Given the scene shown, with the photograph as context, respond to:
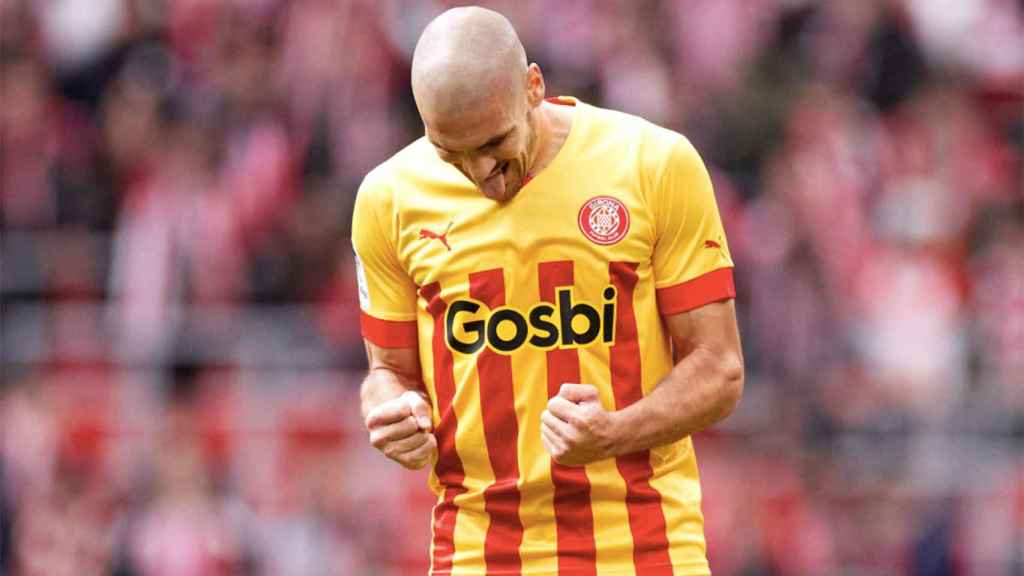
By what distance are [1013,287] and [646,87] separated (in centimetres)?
265

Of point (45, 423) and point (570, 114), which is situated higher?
point (570, 114)

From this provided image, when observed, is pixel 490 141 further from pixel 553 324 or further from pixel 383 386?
pixel 383 386

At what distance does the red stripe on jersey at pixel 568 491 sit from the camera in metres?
4.84

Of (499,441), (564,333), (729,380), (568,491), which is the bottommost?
(568,491)

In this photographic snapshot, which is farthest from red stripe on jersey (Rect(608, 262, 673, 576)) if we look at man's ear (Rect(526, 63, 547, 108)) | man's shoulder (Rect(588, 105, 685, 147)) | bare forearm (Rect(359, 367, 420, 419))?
bare forearm (Rect(359, 367, 420, 419))

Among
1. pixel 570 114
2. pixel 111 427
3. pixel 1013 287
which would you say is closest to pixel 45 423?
pixel 111 427

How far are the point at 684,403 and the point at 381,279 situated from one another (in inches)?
34.2

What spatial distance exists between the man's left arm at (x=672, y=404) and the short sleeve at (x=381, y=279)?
618mm

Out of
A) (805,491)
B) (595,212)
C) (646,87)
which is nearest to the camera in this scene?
(595,212)

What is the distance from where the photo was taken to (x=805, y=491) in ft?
34.8

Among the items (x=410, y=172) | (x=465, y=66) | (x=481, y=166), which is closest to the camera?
(x=465, y=66)

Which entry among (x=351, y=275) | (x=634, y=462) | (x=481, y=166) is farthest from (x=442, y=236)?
(x=351, y=275)

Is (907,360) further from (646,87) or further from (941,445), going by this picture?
(646,87)

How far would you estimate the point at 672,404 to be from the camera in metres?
4.79
